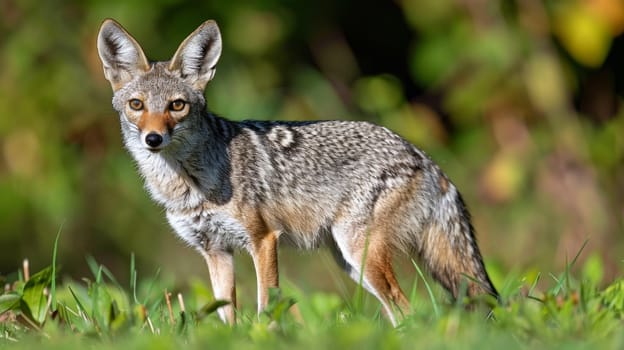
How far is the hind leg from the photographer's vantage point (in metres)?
6.55

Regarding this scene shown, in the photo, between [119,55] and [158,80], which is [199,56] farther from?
[119,55]

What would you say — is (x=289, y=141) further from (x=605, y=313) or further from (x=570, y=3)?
(x=570, y=3)

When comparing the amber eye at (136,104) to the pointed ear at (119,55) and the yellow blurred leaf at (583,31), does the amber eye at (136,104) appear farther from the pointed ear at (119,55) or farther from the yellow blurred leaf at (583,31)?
the yellow blurred leaf at (583,31)

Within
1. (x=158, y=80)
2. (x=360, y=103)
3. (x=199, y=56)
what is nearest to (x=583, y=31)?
(x=360, y=103)

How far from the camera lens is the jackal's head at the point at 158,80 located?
6391 millimetres

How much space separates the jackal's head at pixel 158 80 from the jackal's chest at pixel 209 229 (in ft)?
1.77

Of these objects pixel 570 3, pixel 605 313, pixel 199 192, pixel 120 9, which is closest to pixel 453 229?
pixel 199 192

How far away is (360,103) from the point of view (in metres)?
12.1

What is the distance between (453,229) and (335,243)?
0.80 metres

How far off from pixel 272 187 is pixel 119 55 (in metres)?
1.32

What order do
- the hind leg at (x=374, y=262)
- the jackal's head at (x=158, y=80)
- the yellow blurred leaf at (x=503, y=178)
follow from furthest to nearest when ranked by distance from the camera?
1. the yellow blurred leaf at (x=503, y=178)
2. the hind leg at (x=374, y=262)
3. the jackal's head at (x=158, y=80)

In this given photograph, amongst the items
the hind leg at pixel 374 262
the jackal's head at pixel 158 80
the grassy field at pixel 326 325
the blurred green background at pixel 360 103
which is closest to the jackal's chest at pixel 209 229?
the jackal's head at pixel 158 80

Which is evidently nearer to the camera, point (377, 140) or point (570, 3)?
point (377, 140)

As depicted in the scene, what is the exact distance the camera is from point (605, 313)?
477 centimetres
